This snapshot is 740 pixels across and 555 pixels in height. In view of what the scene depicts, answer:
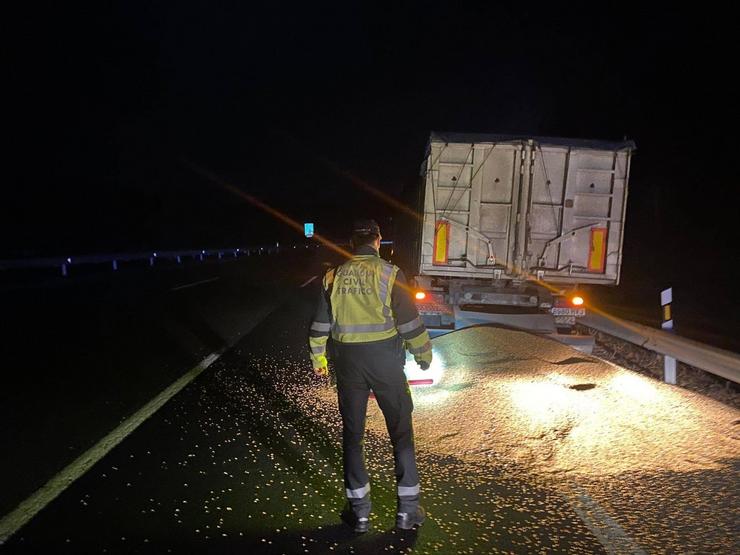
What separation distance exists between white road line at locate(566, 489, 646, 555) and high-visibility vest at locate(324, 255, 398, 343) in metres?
1.67

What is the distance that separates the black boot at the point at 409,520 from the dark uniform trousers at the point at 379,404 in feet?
0.10

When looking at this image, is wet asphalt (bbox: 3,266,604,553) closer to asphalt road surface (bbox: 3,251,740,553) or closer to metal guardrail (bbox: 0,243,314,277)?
asphalt road surface (bbox: 3,251,740,553)

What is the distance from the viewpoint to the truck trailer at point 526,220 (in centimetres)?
802

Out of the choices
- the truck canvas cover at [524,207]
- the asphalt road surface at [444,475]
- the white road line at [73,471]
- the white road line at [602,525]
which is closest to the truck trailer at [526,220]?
the truck canvas cover at [524,207]

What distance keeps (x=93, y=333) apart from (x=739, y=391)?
9.90 m

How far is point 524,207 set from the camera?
321 inches

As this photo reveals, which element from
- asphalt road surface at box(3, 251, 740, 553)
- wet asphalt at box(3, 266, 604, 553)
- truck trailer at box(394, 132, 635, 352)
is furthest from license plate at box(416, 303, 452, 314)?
wet asphalt at box(3, 266, 604, 553)

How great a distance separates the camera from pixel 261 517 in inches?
140

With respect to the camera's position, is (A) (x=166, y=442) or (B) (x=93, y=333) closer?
(A) (x=166, y=442)

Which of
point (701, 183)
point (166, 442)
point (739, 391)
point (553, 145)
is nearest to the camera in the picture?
point (166, 442)

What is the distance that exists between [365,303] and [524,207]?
532 cm

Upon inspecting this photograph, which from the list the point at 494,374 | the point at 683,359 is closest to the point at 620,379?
the point at 683,359

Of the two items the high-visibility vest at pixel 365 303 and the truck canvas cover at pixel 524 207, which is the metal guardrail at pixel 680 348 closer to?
the truck canvas cover at pixel 524 207

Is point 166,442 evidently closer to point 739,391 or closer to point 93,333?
point 93,333
